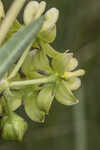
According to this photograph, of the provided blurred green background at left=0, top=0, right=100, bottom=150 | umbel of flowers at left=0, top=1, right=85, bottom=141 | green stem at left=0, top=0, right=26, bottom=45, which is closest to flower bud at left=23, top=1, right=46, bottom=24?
umbel of flowers at left=0, top=1, right=85, bottom=141

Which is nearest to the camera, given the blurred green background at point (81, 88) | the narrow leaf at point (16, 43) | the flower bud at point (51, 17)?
the narrow leaf at point (16, 43)

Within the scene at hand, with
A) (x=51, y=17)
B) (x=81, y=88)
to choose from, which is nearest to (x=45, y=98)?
(x=51, y=17)

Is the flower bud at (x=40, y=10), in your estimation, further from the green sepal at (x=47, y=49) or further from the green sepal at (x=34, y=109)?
the green sepal at (x=34, y=109)

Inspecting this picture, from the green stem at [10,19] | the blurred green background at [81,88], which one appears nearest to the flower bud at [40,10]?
the green stem at [10,19]

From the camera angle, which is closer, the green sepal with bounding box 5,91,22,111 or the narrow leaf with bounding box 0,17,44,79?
the narrow leaf with bounding box 0,17,44,79

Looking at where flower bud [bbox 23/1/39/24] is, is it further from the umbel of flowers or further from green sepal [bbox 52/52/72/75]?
green sepal [bbox 52/52/72/75]

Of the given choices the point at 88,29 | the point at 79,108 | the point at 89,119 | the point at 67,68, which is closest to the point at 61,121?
the point at 89,119

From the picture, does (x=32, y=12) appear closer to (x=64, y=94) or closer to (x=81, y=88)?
(x=64, y=94)
